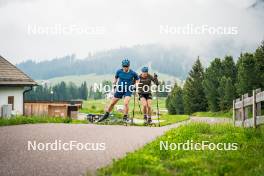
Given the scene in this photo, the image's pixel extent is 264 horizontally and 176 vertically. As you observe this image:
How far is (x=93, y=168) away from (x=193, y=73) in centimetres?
6750

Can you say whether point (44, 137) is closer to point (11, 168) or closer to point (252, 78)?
point (11, 168)

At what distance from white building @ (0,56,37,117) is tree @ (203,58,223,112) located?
116 feet

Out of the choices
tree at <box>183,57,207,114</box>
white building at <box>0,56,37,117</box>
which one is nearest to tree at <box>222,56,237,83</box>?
tree at <box>183,57,207,114</box>

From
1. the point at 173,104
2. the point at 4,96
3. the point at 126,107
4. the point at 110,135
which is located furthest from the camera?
the point at 173,104

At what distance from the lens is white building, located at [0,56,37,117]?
2825 cm

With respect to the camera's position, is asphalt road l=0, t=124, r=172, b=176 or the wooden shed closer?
asphalt road l=0, t=124, r=172, b=176

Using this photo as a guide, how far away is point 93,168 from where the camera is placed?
22.0ft

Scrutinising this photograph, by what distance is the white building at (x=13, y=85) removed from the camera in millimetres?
28250

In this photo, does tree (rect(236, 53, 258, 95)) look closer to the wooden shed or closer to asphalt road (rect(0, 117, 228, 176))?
the wooden shed

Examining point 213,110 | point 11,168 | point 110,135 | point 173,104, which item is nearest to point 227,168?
point 11,168

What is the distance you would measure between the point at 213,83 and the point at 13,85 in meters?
39.0

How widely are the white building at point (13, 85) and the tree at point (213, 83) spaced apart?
116ft

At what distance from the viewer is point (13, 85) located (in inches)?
1152

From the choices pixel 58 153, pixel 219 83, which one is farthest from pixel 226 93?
pixel 58 153
